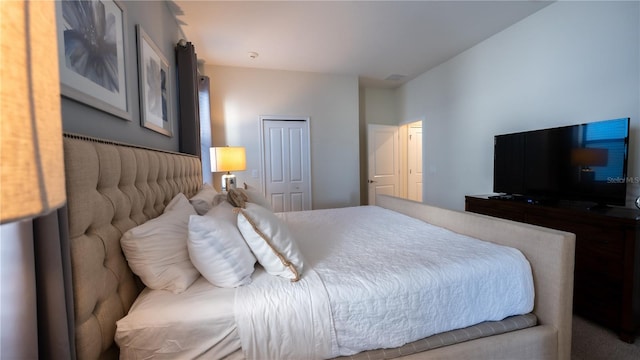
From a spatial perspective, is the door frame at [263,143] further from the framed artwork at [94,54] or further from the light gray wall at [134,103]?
the framed artwork at [94,54]

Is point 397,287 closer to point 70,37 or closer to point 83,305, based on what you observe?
point 83,305

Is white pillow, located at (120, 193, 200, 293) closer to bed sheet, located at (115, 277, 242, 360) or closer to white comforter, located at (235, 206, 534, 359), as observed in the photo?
bed sheet, located at (115, 277, 242, 360)

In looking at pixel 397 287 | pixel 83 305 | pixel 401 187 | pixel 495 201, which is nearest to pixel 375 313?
pixel 397 287

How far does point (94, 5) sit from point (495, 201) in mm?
3400

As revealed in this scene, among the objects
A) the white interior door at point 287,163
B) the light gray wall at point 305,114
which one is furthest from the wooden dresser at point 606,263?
the white interior door at point 287,163

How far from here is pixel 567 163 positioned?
2197mm

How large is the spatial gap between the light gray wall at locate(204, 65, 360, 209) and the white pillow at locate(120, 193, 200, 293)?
9.86 feet

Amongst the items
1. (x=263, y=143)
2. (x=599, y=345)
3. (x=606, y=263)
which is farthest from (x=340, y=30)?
(x=599, y=345)

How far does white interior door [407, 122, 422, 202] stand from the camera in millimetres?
5418

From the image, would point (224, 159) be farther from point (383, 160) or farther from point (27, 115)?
point (383, 160)

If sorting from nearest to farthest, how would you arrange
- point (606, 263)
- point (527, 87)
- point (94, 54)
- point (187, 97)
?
point (94, 54)
point (606, 263)
point (187, 97)
point (527, 87)

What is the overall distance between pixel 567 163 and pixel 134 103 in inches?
135

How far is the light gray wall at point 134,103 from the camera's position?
1.07 metres

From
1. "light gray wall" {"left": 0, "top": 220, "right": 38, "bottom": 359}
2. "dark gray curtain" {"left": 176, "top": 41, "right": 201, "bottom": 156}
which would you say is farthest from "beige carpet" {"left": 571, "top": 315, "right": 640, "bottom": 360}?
"dark gray curtain" {"left": 176, "top": 41, "right": 201, "bottom": 156}
